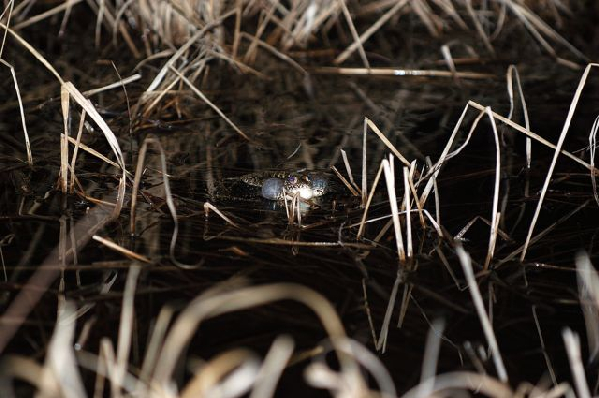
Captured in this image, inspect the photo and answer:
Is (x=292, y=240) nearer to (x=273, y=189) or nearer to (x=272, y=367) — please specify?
(x=273, y=189)

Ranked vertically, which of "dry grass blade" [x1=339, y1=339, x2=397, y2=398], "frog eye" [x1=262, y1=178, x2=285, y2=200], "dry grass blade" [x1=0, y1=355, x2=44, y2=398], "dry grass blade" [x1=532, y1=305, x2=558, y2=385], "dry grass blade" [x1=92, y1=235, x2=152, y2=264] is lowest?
"dry grass blade" [x1=532, y1=305, x2=558, y2=385]

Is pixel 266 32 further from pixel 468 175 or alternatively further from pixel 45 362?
pixel 45 362

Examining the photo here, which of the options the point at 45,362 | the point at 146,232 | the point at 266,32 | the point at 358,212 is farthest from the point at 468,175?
the point at 266,32

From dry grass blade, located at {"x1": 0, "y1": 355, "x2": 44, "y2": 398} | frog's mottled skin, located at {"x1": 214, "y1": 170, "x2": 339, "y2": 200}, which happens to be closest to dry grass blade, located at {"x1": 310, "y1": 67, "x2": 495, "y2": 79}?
frog's mottled skin, located at {"x1": 214, "y1": 170, "x2": 339, "y2": 200}

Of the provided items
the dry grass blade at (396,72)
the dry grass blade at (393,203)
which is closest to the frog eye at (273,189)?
the dry grass blade at (393,203)

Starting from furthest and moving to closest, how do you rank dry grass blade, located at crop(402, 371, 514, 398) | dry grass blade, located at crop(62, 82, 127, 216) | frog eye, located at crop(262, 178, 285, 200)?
frog eye, located at crop(262, 178, 285, 200) < dry grass blade, located at crop(62, 82, 127, 216) < dry grass blade, located at crop(402, 371, 514, 398)

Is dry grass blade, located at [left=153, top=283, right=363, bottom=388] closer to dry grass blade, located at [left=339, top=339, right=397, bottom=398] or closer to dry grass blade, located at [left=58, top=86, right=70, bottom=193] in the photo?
dry grass blade, located at [left=339, top=339, right=397, bottom=398]

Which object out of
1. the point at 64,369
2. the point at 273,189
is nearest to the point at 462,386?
the point at 64,369
